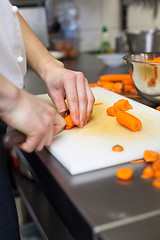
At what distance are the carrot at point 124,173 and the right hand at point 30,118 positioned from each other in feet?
0.56

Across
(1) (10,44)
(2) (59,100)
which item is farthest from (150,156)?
(1) (10,44)

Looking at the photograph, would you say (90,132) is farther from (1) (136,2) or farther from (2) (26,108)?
(1) (136,2)

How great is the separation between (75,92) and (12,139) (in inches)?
11.4

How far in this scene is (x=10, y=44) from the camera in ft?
3.18

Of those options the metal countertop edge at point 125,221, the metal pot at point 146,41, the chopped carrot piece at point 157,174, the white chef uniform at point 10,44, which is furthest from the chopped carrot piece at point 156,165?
the metal pot at point 146,41

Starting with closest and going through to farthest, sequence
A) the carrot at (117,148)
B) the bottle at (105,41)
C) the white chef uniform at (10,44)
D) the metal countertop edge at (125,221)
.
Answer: the metal countertop edge at (125,221) → the carrot at (117,148) → the white chef uniform at (10,44) → the bottle at (105,41)

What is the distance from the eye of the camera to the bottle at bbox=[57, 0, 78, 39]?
97.9 inches

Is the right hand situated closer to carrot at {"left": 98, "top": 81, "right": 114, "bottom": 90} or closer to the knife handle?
the knife handle

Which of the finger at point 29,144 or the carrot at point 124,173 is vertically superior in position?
the finger at point 29,144

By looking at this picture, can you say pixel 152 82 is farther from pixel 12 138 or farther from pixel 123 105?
pixel 12 138

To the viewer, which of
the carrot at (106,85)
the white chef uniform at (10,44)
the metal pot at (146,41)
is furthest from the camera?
the metal pot at (146,41)

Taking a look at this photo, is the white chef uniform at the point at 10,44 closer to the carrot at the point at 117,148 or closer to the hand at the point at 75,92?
the hand at the point at 75,92

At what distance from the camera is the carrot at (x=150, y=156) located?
0.66m

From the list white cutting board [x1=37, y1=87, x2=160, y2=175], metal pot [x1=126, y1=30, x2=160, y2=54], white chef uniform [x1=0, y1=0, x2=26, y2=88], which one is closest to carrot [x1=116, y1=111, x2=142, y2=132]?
white cutting board [x1=37, y1=87, x2=160, y2=175]
